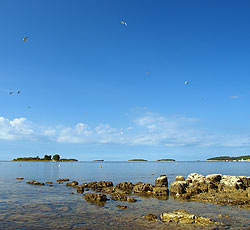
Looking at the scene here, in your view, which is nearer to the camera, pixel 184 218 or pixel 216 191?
pixel 184 218

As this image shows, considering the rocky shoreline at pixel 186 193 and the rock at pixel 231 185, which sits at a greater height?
the rock at pixel 231 185

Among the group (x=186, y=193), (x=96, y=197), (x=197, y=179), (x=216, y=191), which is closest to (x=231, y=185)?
(x=216, y=191)

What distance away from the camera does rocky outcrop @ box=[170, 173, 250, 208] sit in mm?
28844

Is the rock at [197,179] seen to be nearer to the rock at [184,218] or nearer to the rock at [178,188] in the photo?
the rock at [178,188]

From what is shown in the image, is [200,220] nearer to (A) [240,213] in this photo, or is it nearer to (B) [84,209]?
(A) [240,213]

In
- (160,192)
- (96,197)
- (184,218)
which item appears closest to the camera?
(184,218)

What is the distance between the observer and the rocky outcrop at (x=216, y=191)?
28.8 metres

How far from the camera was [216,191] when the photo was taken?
1364 inches

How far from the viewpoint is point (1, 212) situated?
21984mm

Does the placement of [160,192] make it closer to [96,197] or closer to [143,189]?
[143,189]

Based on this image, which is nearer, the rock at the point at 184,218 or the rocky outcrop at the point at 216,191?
the rock at the point at 184,218

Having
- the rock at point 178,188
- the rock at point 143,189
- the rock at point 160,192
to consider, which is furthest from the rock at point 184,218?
the rock at point 143,189

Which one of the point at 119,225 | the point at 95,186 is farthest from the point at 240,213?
the point at 95,186

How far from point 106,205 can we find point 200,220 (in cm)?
1148
